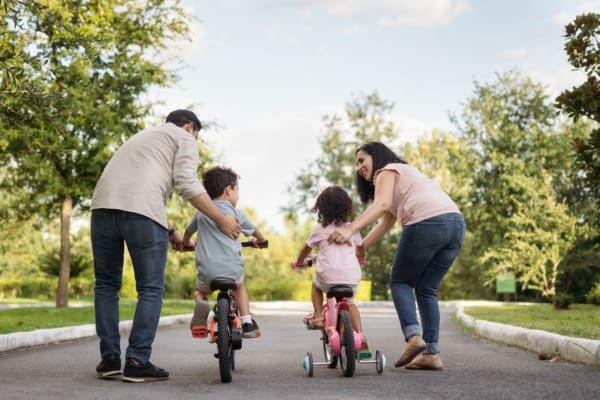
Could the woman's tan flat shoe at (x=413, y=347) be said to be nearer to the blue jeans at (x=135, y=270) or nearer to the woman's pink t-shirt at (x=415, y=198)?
the woman's pink t-shirt at (x=415, y=198)

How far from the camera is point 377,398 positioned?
16.9ft

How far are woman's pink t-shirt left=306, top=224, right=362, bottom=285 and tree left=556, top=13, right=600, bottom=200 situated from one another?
14.1 ft

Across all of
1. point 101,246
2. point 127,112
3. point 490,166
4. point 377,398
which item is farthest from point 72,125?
point 490,166

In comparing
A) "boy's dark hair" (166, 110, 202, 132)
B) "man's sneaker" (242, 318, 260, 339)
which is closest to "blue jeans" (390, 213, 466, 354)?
"man's sneaker" (242, 318, 260, 339)

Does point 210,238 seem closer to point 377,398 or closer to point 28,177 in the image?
point 377,398

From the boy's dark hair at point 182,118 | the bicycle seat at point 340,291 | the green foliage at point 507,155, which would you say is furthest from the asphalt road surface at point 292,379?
the green foliage at point 507,155

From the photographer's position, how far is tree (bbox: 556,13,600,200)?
10.2 metres

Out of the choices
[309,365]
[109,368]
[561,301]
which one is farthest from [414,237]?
[561,301]

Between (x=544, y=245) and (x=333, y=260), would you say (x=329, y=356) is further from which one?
(x=544, y=245)

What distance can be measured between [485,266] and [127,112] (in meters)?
25.1

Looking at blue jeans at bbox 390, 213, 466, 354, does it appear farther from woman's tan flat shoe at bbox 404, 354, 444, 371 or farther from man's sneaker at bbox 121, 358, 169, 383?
man's sneaker at bbox 121, 358, 169, 383

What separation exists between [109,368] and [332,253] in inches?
79.5

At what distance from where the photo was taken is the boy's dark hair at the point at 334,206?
701 cm

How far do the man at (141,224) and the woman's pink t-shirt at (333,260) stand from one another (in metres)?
0.92
